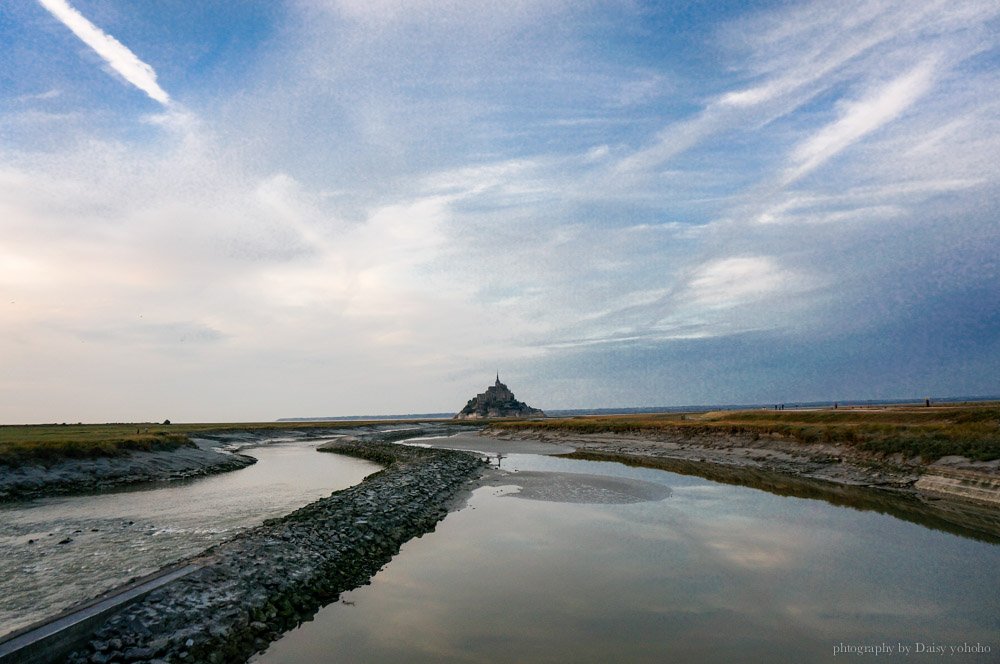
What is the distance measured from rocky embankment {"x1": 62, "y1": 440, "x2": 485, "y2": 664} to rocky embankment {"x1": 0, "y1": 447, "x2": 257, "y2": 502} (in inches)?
788

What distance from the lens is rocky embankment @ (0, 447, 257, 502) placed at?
29859 millimetres

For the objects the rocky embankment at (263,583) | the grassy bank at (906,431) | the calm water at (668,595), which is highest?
the grassy bank at (906,431)

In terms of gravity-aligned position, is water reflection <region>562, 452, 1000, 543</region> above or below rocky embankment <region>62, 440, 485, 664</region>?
below

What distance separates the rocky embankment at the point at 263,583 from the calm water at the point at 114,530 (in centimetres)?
295

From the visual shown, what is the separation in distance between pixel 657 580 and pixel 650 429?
5392 cm

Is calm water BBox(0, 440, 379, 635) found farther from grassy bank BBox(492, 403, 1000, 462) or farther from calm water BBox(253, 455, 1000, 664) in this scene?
grassy bank BBox(492, 403, 1000, 462)

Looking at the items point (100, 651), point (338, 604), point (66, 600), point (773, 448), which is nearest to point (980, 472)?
point (773, 448)

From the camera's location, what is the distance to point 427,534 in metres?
21.0

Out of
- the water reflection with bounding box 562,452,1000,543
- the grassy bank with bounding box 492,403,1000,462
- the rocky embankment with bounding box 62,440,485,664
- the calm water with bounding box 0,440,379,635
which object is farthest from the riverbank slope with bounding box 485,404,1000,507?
the calm water with bounding box 0,440,379,635

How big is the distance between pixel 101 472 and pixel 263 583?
30.3m

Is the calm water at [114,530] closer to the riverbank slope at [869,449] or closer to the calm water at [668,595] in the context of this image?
the calm water at [668,595]

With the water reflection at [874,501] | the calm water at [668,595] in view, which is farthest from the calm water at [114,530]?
the water reflection at [874,501]

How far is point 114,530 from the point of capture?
809 inches

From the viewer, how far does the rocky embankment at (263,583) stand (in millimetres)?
9969
